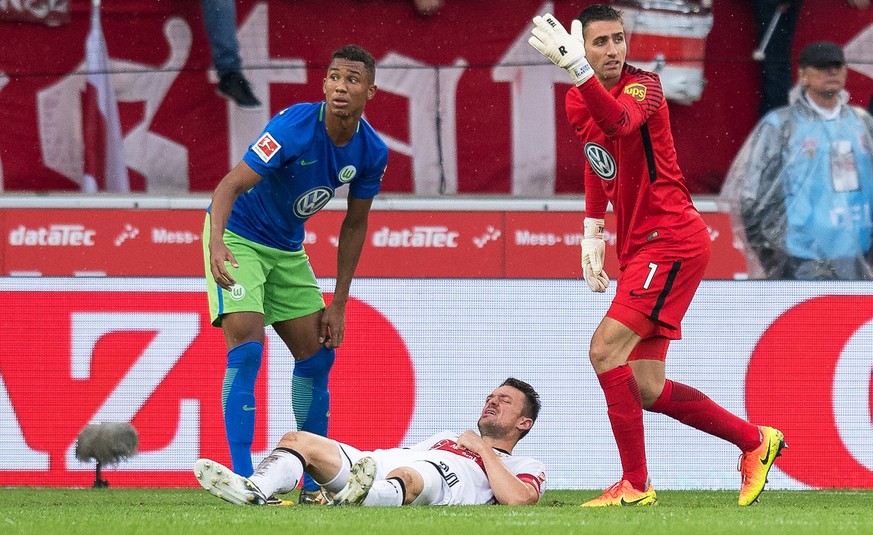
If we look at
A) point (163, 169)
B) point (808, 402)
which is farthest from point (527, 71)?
point (808, 402)

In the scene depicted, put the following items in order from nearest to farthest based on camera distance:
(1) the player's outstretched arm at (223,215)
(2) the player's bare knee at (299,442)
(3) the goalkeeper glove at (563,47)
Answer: (2) the player's bare knee at (299,442) < (3) the goalkeeper glove at (563,47) < (1) the player's outstretched arm at (223,215)

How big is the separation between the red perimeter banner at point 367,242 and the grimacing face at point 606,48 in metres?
3.51

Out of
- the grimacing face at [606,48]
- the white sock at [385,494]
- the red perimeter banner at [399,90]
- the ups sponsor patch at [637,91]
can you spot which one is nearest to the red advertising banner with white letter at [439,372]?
the red perimeter banner at [399,90]

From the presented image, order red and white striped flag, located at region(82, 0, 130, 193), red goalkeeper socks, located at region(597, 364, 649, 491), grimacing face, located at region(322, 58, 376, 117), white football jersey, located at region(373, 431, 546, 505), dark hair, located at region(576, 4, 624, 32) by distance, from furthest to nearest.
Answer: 1. red and white striped flag, located at region(82, 0, 130, 193)
2. grimacing face, located at region(322, 58, 376, 117)
3. dark hair, located at region(576, 4, 624, 32)
4. red goalkeeper socks, located at region(597, 364, 649, 491)
5. white football jersey, located at region(373, 431, 546, 505)

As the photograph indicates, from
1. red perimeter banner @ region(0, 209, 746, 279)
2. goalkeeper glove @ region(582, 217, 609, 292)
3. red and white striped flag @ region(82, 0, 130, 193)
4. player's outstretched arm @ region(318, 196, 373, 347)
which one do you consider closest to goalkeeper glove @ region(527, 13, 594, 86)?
goalkeeper glove @ region(582, 217, 609, 292)

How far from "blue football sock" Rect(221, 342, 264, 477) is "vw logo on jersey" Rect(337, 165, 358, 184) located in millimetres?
848

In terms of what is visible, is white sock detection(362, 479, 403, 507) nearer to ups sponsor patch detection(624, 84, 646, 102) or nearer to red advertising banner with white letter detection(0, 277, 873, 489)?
ups sponsor patch detection(624, 84, 646, 102)

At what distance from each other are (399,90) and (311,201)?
3.92 meters

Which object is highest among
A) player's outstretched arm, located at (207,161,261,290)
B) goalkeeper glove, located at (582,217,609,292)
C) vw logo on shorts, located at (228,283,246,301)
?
player's outstretched arm, located at (207,161,261,290)

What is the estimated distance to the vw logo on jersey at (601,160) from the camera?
6.24 metres

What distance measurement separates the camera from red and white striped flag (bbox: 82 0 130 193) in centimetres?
1024

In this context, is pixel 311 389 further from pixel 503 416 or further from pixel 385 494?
pixel 385 494

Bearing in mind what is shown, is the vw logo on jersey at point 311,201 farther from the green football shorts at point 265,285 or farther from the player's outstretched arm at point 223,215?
the player's outstretched arm at point 223,215

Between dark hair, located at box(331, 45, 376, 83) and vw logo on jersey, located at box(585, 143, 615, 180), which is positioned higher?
dark hair, located at box(331, 45, 376, 83)
